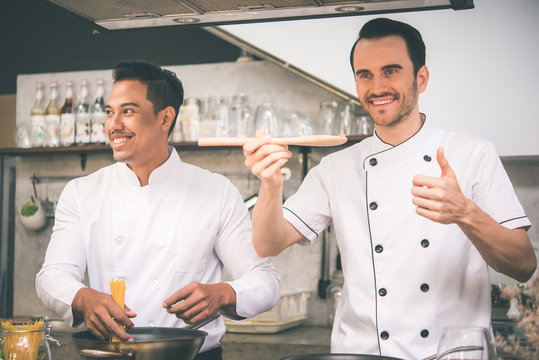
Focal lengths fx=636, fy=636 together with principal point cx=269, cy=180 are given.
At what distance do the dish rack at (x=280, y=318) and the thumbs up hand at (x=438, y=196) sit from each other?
6.48ft

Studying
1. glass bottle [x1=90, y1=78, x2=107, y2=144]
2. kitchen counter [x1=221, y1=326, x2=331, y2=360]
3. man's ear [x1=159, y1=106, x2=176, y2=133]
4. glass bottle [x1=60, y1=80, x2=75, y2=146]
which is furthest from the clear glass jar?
glass bottle [x1=60, y1=80, x2=75, y2=146]

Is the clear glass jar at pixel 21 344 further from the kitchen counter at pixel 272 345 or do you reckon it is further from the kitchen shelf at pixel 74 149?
the kitchen shelf at pixel 74 149

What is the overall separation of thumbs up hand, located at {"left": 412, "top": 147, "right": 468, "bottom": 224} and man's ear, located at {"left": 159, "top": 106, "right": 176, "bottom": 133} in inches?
43.0

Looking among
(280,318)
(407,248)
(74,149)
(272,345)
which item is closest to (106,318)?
(407,248)

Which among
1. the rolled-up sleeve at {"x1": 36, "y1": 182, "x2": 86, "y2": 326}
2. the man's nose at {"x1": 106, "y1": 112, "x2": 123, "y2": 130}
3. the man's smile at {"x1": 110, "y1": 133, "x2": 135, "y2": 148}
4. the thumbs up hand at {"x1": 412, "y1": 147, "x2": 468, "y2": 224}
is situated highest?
the man's nose at {"x1": 106, "y1": 112, "x2": 123, "y2": 130}

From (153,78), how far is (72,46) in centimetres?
272

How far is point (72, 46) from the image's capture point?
4.66 metres

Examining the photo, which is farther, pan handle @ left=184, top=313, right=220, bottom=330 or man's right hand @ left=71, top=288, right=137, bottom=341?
pan handle @ left=184, top=313, right=220, bottom=330

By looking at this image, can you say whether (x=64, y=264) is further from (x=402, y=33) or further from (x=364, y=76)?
(x=402, y=33)

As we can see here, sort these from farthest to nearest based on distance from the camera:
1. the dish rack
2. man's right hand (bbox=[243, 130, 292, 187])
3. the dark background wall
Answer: the dark background wall → the dish rack → man's right hand (bbox=[243, 130, 292, 187])

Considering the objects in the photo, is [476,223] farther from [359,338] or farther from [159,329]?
[159,329]

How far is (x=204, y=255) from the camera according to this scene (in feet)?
6.95

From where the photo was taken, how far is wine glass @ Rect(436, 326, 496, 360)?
3.45 ft

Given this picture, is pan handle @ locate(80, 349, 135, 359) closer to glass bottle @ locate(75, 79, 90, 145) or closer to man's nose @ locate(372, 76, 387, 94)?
man's nose @ locate(372, 76, 387, 94)
